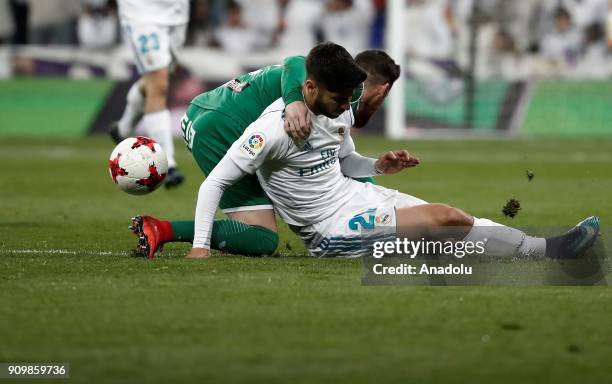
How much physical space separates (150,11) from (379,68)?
548 cm

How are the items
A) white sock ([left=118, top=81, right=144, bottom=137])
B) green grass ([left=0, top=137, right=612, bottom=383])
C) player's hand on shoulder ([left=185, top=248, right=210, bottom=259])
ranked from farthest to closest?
white sock ([left=118, top=81, right=144, bottom=137]) < player's hand on shoulder ([left=185, top=248, right=210, bottom=259]) < green grass ([left=0, top=137, right=612, bottom=383])

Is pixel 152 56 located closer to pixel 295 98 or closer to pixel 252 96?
pixel 252 96

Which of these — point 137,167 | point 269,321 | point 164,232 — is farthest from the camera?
point 137,167

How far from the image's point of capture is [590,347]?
461 centimetres

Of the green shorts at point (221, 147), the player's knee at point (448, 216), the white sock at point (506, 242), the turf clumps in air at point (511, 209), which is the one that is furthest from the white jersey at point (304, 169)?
the turf clumps in air at point (511, 209)

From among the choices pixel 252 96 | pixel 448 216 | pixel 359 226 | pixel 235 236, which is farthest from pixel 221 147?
pixel 448 216

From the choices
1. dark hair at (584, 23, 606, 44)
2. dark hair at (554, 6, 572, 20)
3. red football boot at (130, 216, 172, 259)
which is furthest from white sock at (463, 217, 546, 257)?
dark hair at (554, 6, 572, 20)

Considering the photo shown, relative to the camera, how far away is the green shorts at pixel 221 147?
7123mm

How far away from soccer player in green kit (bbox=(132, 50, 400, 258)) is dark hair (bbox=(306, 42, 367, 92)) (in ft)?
0.90

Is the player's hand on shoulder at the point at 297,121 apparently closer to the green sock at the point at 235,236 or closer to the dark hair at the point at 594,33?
the green sock at the point at 235,236

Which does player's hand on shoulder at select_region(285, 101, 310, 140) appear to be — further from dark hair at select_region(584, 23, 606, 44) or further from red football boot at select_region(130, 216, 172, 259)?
dark hair at select_region(584, 23, 606, 44)

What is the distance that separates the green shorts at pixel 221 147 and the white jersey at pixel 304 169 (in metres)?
0.11

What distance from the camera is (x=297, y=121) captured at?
645cm

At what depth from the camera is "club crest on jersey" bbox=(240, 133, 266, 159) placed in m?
6.53
